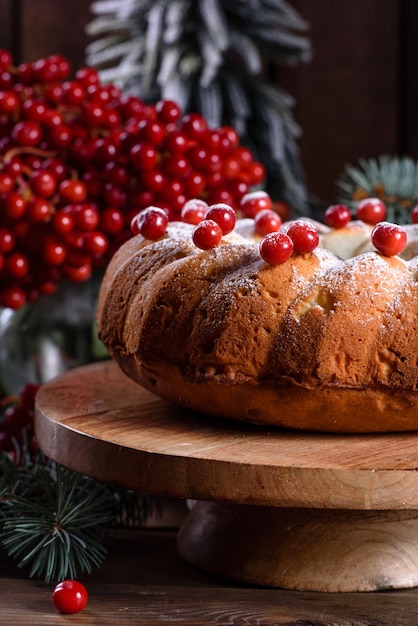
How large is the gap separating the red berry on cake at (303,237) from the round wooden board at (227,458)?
0.17 meters

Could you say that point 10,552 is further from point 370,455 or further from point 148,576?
point 370,455

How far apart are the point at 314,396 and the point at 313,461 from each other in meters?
0.08

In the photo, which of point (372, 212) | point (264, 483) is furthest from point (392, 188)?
point (264, 483)

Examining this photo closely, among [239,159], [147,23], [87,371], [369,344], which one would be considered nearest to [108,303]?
[87,371]

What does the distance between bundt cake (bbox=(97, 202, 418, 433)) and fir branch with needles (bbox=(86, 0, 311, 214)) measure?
848mm

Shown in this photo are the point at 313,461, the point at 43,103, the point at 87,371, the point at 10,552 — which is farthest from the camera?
the point at 43,103

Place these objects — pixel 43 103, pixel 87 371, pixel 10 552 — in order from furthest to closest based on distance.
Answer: pixel 43 103 < pixel 87 371 < pixel 10 552

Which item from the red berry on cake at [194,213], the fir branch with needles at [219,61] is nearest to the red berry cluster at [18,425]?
the red berry on cake at [194,213]

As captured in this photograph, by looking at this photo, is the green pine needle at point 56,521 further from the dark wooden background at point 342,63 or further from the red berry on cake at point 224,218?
the dark wooden background at point 342,63

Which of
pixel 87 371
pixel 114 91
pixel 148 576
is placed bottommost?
pixel 148 576

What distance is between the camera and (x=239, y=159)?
137 cm

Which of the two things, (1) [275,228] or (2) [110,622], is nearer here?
(2) [110,622]

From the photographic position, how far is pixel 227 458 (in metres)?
0.82

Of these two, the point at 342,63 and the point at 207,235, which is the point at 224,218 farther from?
the point at 342,63
